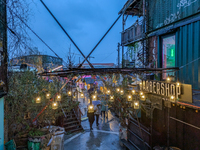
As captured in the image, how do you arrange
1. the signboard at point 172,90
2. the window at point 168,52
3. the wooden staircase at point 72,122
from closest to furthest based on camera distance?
the signboard at point 172,90 < the window at point 168,52 < the wooden staircase at point 72,122

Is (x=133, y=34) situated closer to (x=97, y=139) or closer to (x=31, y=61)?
(x=97, y=139)

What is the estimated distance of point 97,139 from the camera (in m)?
9.94

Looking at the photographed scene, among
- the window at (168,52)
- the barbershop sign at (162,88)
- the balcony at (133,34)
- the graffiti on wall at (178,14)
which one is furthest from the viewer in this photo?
the balcony at (133,34)

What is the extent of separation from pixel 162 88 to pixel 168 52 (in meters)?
4.48

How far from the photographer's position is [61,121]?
10.9 metres

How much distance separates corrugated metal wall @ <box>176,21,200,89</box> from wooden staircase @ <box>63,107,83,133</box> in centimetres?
857

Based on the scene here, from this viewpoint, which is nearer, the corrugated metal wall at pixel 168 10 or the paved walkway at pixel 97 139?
the corrugated metal wall at pixel 168 10

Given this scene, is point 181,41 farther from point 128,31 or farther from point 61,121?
point 61,121

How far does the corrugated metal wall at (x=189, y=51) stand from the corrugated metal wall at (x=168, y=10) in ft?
2.67

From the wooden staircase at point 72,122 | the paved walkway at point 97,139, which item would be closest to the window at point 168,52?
the paved walkway at point 97,139

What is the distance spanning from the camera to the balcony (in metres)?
12.5

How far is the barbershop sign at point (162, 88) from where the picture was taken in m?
6.06

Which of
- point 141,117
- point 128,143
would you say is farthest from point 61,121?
point 141,117

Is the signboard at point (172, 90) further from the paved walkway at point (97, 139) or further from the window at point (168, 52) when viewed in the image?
the paved walkway at point (97, 139)
